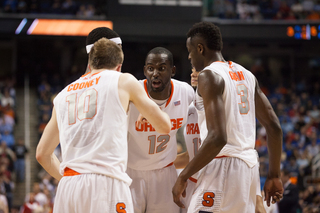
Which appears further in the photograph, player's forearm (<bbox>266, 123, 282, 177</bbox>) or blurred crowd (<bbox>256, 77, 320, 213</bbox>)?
blurred crowd (<bbox>256, 77, 320, 213</bbox>)

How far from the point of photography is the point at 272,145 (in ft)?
11.9

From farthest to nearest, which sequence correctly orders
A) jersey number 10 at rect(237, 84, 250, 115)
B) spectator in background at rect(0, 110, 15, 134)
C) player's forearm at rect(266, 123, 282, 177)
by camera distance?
spectator in background at rect(0, 110, 15, 134) < player's forearm at rect(266, 123, 282, 177) < jersey number 10 at rect(237, 84, 250, 115)

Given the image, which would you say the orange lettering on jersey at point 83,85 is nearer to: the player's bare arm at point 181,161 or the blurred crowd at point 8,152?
the player's bare arm at point 181,161

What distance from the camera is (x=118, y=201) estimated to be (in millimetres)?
2953

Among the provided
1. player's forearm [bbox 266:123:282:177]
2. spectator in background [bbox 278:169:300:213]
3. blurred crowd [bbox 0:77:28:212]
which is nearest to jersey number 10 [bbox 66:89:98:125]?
player's forearm [bbox 266:123:282:177]

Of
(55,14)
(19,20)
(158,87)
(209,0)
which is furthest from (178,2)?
(158,87)

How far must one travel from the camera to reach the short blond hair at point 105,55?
3197 mm

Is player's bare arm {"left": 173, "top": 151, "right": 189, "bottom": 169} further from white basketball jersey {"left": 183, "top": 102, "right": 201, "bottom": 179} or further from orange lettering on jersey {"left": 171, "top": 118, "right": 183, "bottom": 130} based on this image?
orange lettering on jersey {"left": 171, "top": 118, "right": 183, "bottom": 130}

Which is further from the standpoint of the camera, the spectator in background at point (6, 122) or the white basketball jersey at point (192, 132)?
the spectator in background at point (6, 122)

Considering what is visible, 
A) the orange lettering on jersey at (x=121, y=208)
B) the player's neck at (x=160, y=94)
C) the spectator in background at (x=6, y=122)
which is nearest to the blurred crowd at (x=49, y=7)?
the spectator in background at (x=6, y=122)

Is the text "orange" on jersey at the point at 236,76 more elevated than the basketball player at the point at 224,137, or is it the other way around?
the text "orange" on jersey at the point at 236,76

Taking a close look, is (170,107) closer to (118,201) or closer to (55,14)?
(118,201)

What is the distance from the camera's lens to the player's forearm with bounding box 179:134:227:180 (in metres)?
3.02

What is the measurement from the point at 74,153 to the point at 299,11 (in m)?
18.8
